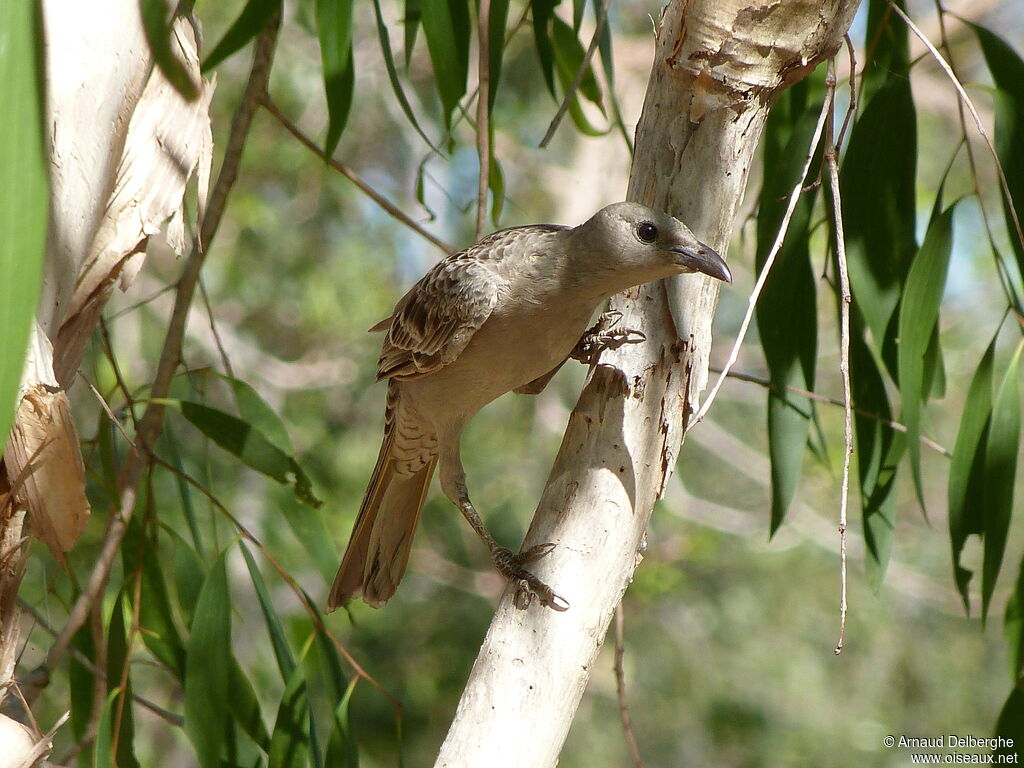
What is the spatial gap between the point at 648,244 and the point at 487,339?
52 centimetres

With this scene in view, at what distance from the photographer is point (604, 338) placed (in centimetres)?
177

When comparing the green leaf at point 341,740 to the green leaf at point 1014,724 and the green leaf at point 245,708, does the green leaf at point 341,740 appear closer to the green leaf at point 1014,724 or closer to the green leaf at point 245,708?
the green leaf at point 245,708

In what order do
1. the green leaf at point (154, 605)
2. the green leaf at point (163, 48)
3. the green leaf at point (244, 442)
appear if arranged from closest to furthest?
the green leaf at point (163, 48) → the green leaf at point (244, 442) → the green leaf at point (154, 605)

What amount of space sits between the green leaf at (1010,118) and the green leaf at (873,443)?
41 centimetres

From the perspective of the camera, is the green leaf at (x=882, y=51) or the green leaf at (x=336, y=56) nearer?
the green leaf at (x=336, y=56)

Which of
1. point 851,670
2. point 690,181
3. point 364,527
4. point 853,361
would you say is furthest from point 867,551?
point 851,670

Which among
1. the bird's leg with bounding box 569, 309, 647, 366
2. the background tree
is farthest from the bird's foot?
the background tree

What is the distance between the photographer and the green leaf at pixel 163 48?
0.76 metres

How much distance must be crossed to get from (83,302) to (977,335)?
22.4 feet

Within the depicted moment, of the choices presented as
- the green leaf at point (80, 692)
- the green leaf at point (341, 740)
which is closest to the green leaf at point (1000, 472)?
the green leaf at point (341, 740)

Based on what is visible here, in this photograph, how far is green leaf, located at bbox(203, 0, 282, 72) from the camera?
1.48 metres

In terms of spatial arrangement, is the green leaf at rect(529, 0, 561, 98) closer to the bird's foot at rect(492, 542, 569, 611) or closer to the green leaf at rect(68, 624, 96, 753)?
the bird's foot at rect(492, 542, 569, 611)

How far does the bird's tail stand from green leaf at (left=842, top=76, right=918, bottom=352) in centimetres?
113

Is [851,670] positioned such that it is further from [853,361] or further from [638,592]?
[853,361]
